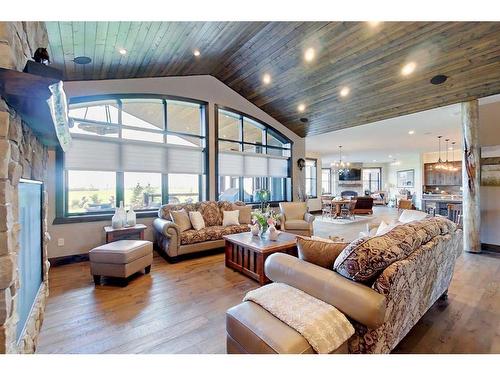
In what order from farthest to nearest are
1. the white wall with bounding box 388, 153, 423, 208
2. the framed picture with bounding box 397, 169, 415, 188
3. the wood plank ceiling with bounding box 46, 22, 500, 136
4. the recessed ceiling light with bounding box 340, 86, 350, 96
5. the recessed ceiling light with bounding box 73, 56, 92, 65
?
1. the framed picture with bounding box 397, 169, 415, 188
2. the white wall with bounding box 388, 153, 423, 208
3. the recessed ceiling light with bounding box 340, 86, 350, 96
4. the recessed ceiling light with bounding box 73, 56, 92, 65
5. the wood plank ceiling with bounding box 46, 22, 500, 136

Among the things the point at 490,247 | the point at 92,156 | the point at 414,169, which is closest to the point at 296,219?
the point at 490,247

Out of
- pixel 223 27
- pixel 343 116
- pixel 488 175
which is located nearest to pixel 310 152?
pixel 343 116

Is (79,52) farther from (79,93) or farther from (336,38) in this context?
(336,38)

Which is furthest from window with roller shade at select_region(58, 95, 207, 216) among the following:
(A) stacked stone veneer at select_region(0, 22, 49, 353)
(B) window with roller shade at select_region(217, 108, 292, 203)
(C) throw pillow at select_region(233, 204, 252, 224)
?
(A) stacked stone veneer at select_region(0, 22, 49, 353)

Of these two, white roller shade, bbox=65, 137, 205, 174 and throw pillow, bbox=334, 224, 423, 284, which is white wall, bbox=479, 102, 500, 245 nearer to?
throw pillow, bbox=334, 224, 423, 284

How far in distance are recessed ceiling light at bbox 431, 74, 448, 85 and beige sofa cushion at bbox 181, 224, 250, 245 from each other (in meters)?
4.28

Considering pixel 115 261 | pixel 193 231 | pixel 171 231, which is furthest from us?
pixel 193 231

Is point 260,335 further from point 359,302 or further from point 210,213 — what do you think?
point 210,213

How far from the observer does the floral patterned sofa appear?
395 cm

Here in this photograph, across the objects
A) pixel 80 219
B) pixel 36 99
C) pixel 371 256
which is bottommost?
pixel 80 219

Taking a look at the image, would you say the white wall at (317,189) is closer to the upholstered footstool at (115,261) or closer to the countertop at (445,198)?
the countertop at (445,198)

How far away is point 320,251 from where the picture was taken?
186 cm

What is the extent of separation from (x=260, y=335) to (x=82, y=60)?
13.7ft
